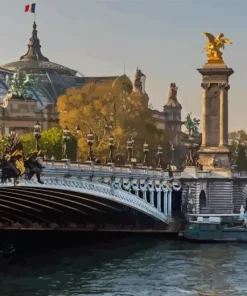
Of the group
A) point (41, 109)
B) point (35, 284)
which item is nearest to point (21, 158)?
point (35, 284)

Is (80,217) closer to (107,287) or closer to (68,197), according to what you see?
(68,197)

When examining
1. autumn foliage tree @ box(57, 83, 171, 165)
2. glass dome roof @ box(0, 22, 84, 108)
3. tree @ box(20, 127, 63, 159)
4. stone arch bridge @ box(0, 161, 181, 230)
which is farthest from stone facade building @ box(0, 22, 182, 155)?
stone arch bridge @ box(0, 161, 181, 230)

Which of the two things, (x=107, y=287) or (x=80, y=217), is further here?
(x=80, y=217)

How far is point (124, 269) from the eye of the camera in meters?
41.9

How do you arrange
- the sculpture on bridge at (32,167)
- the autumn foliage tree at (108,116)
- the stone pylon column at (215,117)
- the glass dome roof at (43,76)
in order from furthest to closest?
the glass dome roof at (43,76) → the autumn foliage tree at (108,116) → the stone pylon column at (215,117) → the sculpture on bridge at (32,167)

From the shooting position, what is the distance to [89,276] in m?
39.6

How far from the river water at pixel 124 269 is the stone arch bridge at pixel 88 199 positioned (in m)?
2.23

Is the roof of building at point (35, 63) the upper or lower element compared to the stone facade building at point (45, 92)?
upper

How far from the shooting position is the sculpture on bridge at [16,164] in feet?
123

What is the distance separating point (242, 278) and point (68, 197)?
12054 mm

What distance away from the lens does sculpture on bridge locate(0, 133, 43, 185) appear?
37344 mm

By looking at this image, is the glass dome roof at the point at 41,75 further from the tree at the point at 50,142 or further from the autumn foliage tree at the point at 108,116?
the tree at the point at 50,142

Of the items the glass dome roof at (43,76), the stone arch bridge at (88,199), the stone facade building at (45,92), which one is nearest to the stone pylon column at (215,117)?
the stone arch bridge at (88,199)

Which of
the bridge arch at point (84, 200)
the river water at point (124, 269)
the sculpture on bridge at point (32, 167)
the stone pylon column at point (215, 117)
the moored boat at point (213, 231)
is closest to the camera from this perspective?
the river water at point (124, 269)
